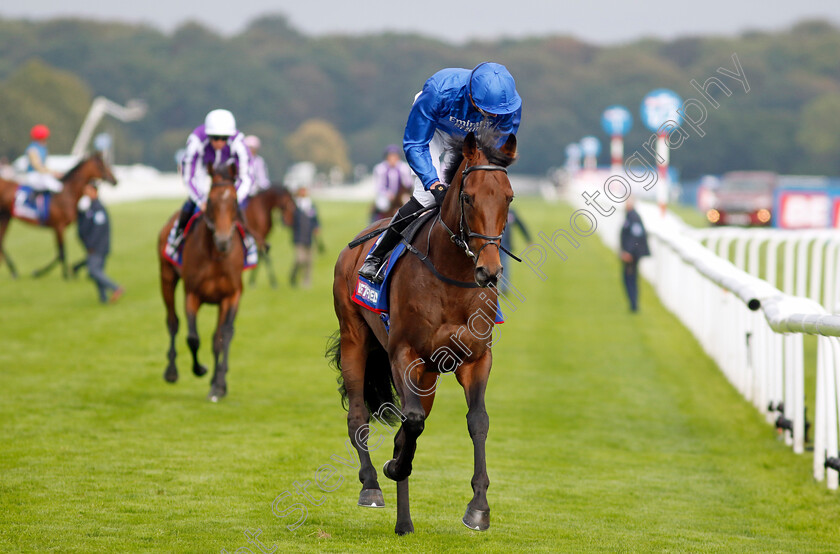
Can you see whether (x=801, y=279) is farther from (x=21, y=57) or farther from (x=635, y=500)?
(x=21, y=57)

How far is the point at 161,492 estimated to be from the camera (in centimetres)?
524

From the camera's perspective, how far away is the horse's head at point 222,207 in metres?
7.52

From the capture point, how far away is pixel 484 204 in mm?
4062

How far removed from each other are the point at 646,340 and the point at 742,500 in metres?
6.34

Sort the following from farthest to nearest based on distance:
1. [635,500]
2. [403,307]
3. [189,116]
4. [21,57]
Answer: [21,57]
[189,116]
[635,500]
[403,307]

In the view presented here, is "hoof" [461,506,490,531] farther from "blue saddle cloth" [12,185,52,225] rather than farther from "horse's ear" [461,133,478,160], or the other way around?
"blue saddle cloth" [12,185,52,225]

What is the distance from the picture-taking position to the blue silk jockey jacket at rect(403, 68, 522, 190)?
4.69m

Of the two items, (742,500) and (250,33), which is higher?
(250,33)

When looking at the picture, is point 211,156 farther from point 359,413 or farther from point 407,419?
point 407,419

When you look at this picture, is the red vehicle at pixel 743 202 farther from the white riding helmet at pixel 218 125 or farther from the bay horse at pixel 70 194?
the white riding helmet at pixel 218 125

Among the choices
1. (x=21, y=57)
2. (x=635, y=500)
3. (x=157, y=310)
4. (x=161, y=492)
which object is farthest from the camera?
(x=21, y=57)

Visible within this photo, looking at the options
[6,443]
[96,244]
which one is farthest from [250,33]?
[6,443]

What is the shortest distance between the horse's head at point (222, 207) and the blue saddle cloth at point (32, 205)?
364 inches

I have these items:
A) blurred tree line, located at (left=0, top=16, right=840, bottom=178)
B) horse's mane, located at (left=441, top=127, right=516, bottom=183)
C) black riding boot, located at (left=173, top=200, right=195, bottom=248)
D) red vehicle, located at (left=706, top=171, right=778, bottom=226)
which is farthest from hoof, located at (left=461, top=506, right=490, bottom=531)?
blurred tree line, located at (left=0, top=16, right=840, bottom=178)
